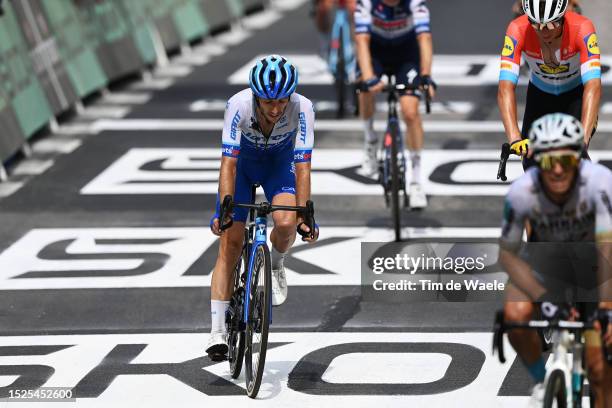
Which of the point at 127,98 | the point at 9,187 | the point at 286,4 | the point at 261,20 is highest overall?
the point at 9,187

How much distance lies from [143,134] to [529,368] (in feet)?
37.4

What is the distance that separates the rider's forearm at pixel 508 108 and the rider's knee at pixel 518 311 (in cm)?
229

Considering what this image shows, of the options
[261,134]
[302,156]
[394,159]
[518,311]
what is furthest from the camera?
[394,159]

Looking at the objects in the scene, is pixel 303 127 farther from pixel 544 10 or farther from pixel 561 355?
pixel 561 355

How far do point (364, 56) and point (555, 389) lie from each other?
268 inches

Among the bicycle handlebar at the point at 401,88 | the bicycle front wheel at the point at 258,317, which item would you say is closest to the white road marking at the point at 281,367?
the bicycle front wheel at the point at 258,317

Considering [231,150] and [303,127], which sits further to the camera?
[303,127]

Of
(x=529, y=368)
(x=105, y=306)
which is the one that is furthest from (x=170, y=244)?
(x=529, y=368)

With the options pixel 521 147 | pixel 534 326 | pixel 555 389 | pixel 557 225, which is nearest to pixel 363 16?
pixel 521 147

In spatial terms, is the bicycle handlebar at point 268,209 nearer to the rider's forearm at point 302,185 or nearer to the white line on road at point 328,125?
the rider's forearm at point 302,185

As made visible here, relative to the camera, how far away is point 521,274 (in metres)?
7.11

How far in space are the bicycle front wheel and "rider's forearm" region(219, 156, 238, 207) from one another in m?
0.43

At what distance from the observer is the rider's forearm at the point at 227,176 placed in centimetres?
877

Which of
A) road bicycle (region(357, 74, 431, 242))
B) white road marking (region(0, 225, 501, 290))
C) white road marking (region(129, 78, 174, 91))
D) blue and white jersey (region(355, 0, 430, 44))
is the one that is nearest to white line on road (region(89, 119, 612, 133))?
white road marking (region(129, 78, 174, 91))
